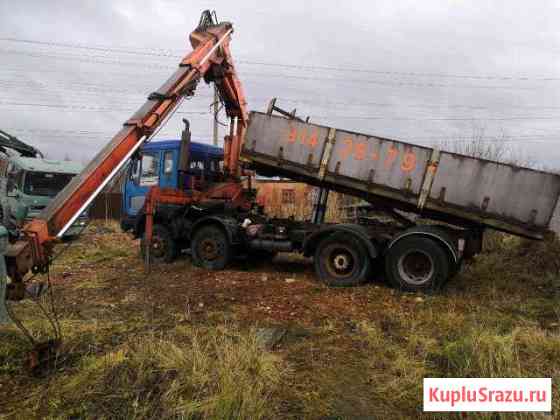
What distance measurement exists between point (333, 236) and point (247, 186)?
3084mm

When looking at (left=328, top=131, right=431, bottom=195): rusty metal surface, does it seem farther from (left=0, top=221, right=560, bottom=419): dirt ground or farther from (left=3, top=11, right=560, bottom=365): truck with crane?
(left=0, top=221, right=560, bottom=419): dirt ground

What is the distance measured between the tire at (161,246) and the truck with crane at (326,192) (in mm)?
29

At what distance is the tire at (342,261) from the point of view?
745 centimetres

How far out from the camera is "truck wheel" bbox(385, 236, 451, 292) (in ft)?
23.0

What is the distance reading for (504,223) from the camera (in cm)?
673

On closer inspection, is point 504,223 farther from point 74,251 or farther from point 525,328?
point 74,251

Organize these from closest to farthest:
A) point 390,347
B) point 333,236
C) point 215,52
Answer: point 390,347, point 333,236, point 215,52

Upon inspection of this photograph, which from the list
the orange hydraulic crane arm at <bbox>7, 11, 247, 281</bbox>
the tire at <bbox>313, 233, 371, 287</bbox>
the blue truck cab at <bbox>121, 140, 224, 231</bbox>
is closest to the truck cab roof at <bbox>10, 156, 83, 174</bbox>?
the blue truck cab at <bbox>121, 140, 224, 231</bbox>

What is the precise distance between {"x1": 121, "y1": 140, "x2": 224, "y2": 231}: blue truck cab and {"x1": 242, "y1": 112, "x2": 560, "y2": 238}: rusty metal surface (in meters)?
Result: 1.82

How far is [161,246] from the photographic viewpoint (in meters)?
9.71

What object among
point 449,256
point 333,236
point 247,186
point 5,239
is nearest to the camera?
point 5,239

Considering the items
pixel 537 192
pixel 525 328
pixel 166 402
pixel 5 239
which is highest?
pixel 537 192

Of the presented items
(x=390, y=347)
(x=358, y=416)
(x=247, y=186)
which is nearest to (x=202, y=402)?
(x=358, y=416)

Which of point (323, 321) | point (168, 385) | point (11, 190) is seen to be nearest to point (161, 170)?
point (323, 321)
